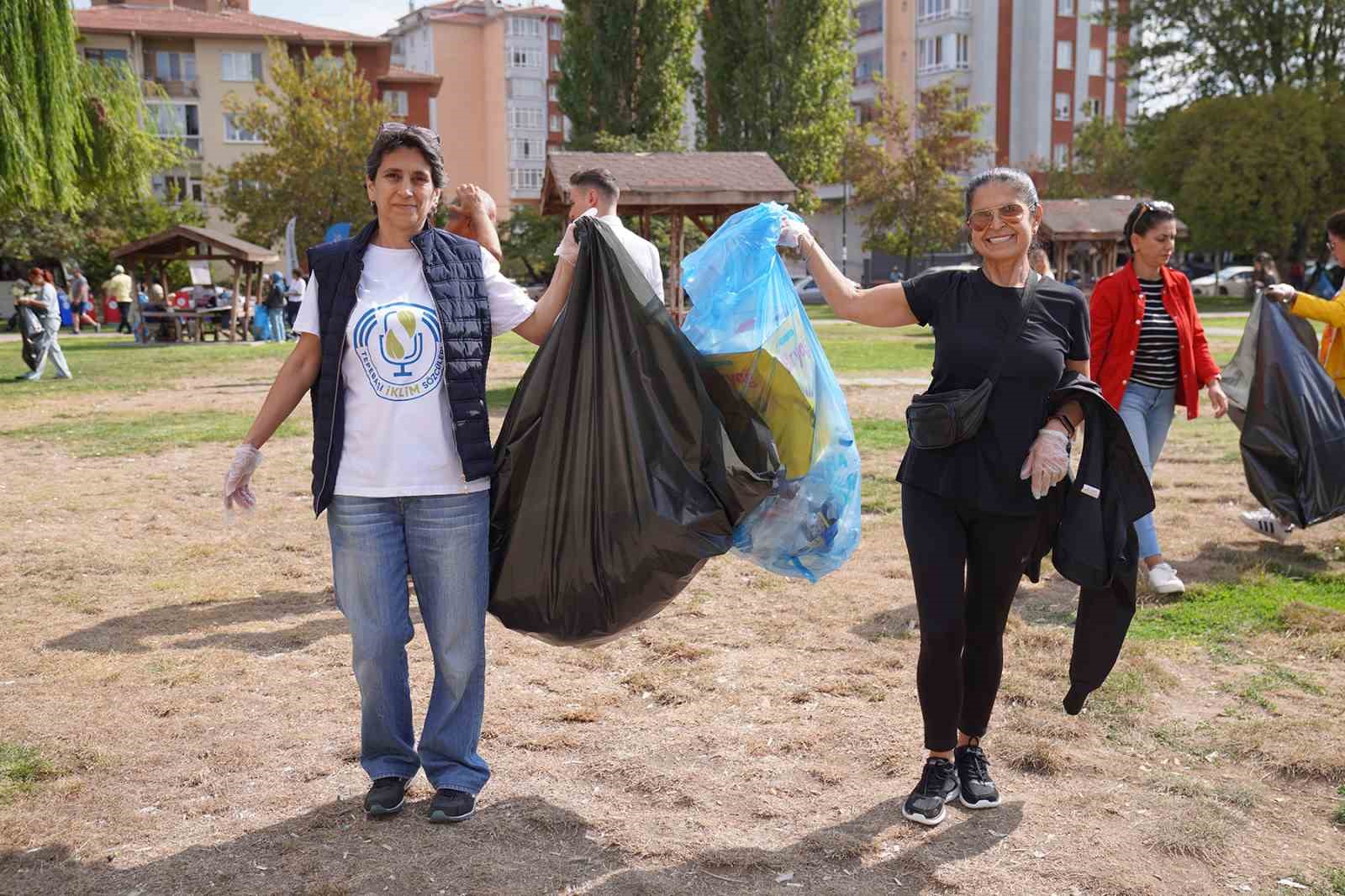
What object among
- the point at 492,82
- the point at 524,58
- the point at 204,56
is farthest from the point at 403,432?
the point at 524,58

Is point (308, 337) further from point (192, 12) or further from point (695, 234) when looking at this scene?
point (192, 12)

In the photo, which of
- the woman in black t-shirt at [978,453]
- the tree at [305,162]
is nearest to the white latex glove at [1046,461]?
the woman in black t-shirt at [978,453]

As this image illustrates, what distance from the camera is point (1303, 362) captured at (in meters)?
6.00

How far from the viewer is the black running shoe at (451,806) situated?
3281 millimetres

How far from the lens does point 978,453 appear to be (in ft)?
10.4

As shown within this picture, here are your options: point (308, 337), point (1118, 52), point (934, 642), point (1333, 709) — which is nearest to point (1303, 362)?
point (1333, 709)

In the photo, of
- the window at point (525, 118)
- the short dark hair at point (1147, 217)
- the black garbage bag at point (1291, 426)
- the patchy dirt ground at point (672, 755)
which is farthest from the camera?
the window at point (525, 118)

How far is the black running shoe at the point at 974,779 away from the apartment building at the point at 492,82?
72.9 meters

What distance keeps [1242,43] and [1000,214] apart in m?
44.4

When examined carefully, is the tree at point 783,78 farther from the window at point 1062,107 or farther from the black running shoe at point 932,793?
the black running shoe at point 932,793

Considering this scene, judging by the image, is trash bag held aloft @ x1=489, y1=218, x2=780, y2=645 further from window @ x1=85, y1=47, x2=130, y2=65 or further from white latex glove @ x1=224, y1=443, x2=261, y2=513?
window @ x1=85, y1=47, x2=130, y2=65

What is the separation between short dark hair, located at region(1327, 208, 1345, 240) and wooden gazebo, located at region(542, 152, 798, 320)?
30.1 ft

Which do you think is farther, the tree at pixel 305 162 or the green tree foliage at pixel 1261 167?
the tree at pixel 305 162

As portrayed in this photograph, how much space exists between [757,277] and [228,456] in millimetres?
7755
